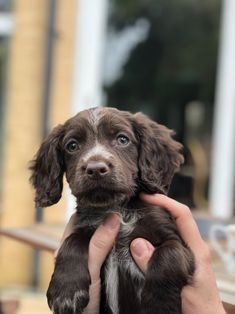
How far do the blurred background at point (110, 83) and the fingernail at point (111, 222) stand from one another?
193 centimetres

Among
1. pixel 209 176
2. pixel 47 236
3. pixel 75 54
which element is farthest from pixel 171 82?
pixel 47 236

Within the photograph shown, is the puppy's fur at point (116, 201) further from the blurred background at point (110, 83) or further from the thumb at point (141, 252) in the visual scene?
the blurred background at point (110, 83)

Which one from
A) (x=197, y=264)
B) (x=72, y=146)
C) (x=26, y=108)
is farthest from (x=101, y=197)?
(x=26, y=108)

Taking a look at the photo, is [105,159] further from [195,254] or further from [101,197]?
[195,254]

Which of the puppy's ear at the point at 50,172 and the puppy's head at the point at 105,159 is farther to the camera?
the puppy's ear at the point at 50,172

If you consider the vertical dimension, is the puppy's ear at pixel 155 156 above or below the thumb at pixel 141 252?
above

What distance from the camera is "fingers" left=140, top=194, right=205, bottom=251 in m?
2.35

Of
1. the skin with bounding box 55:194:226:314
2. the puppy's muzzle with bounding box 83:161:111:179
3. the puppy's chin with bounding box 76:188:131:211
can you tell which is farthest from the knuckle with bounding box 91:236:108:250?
the puppy's muzzle with bounding box 83:161:111:179

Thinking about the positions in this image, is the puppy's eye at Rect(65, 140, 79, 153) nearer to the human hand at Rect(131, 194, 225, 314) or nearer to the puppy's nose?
the puppy's nose

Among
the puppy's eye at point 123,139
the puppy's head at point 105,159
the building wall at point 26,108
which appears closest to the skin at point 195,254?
the puppy's head at point 105,159

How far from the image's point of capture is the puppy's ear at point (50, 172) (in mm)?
2566

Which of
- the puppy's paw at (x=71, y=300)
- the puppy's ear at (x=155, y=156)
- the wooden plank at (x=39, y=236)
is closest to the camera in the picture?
the puppy's paw at (x=71, y=300)

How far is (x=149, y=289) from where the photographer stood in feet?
7.23

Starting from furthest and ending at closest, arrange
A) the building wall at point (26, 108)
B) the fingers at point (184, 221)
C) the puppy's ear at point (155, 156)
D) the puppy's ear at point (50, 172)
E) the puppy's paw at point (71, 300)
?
the building wall at point (26, 108) < the puppy's ear at point (50, 172) < the puppy's ear at point (155, 156) < the fingers at point (184, 221) < the puppy's paw at point (71, 300)
